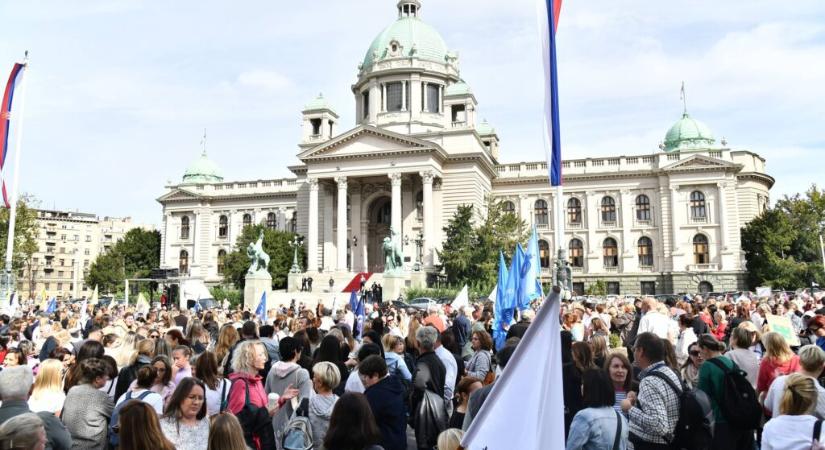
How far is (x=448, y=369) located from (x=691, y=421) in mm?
3501

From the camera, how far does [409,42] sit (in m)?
66.4

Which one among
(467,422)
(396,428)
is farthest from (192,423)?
(467,422)

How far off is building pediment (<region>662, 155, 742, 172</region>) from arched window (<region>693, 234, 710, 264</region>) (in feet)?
19.3

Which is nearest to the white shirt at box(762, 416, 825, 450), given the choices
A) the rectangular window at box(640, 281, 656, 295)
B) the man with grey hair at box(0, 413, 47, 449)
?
the man with grey hair at box(0, 413, 47, 449)

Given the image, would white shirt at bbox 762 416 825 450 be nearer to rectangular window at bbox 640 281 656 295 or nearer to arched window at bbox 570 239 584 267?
rectangular window at bbox 640 281 656 295

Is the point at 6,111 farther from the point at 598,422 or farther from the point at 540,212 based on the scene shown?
the point at 540,212

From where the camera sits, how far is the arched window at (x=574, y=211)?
6156 centimetres

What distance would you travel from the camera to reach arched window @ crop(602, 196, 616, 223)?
60403mm

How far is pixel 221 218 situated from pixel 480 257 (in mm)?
33661

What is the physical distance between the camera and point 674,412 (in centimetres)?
569

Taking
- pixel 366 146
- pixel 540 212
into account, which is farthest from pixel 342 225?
pixel 540 212

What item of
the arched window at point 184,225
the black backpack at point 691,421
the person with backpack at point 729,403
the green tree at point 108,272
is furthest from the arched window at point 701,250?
the green tree at point 108,272

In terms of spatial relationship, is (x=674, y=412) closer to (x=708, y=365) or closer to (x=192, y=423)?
(x=708, y=365)

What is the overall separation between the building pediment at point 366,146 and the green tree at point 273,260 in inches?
376
